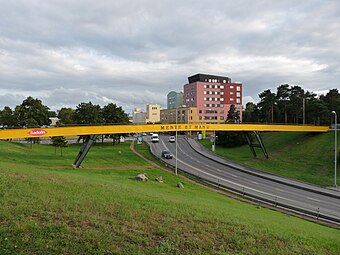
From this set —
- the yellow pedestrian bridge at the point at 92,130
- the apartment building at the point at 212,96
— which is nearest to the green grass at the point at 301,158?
the yellow pedestrian bridge at the point at 92,130

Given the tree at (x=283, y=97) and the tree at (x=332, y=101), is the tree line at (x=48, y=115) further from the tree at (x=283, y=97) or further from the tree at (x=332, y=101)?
the tree at (x=332, y=101)

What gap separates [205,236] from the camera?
7.72 meters

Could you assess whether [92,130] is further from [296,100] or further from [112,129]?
[296,100]

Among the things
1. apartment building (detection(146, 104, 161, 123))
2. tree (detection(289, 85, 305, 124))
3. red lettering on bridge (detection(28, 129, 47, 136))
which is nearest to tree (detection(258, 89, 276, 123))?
tree (detection(289, 85, 305, 124))

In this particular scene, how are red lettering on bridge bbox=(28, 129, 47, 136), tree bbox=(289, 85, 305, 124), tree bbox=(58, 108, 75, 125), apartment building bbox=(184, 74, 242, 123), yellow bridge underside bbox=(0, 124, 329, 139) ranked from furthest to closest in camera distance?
apartment building bbox=(184, 74, 242, 123), tree bbox=(58, 108, 75, 125), tree bbox=(289, 85, 305, 124), red lettering on bridge bbox=(28, 129, 47, 136), yellow bridge underside bbox=(0, 124, 329, 139)

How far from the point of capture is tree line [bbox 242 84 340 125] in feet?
190

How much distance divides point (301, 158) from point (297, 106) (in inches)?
1145

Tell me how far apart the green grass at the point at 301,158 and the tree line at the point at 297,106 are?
7.59 metres

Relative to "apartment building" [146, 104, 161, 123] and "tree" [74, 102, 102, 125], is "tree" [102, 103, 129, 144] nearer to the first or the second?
"tree" [74, 102, 102, 125]

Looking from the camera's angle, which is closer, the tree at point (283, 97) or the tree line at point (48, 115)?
the tree line at point (48, 115)

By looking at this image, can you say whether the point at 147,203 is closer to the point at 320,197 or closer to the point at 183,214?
the point at 183,214

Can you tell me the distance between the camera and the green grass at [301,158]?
1390 inches

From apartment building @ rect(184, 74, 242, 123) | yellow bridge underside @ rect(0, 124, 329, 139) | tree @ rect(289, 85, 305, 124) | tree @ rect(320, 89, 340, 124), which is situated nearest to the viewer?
yellow bridge underside @ rect(0, 124, 329, 139)

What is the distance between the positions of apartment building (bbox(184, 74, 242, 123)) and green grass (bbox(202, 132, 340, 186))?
51912 mm
